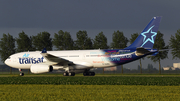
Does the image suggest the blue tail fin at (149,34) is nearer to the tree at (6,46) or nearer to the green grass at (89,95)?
the green grass at (89,95)

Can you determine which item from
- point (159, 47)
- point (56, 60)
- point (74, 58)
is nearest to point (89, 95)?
point (56, 60)

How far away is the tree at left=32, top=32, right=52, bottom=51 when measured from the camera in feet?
217

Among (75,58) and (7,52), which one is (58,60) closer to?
(75,58)

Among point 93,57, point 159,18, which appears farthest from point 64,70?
point 159,18

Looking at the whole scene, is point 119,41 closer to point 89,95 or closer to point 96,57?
point 96,57

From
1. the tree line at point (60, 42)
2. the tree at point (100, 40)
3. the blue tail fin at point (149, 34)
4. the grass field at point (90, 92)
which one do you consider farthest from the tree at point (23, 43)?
the grass field at point (90, 92)

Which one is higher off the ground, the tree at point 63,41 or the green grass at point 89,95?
the tree at point 63,41

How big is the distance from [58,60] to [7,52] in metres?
33.4

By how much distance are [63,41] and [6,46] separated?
16.0 meters

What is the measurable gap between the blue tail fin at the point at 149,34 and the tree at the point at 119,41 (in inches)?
985

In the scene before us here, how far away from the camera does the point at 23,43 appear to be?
67.8 metres

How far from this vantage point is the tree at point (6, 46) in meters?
66.0

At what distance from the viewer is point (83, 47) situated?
212ft

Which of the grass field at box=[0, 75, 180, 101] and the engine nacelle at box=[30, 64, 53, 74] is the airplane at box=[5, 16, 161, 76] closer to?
the engine nacelle at box=[30, 64, 53, 74]
